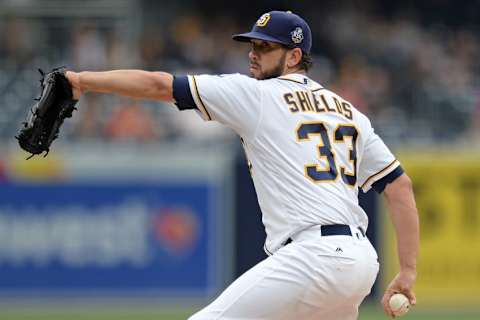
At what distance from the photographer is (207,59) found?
1535cm

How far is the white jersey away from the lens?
500cm

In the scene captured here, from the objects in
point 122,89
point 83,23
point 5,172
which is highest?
point 122,89

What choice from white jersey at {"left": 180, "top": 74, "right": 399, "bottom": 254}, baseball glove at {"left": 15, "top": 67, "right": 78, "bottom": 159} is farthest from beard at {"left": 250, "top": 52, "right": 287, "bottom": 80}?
baseball glove at {"left": 15, "top": 67, "right": 78, "bottom": 159}

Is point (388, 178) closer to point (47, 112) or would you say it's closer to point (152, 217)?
point (47, 112)

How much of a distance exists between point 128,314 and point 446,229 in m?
3.81

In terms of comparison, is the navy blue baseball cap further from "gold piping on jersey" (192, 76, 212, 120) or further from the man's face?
"gold piping on jersey" (192, 76, 212, 120)

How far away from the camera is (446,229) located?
12.7 metres

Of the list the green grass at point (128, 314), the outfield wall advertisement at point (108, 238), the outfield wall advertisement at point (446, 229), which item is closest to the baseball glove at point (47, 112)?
the green grass at point (128, 314)

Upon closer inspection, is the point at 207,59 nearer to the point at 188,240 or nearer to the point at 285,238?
the point at 188,240

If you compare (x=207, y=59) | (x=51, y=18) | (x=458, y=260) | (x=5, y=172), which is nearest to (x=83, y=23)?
(x=51, y=18)

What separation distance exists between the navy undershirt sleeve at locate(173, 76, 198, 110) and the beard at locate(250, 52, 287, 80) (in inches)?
19.0

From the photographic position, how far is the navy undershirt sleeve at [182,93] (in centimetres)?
492

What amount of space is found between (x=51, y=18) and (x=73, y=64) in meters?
1.11

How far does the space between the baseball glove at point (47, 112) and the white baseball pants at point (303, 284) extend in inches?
41.8
